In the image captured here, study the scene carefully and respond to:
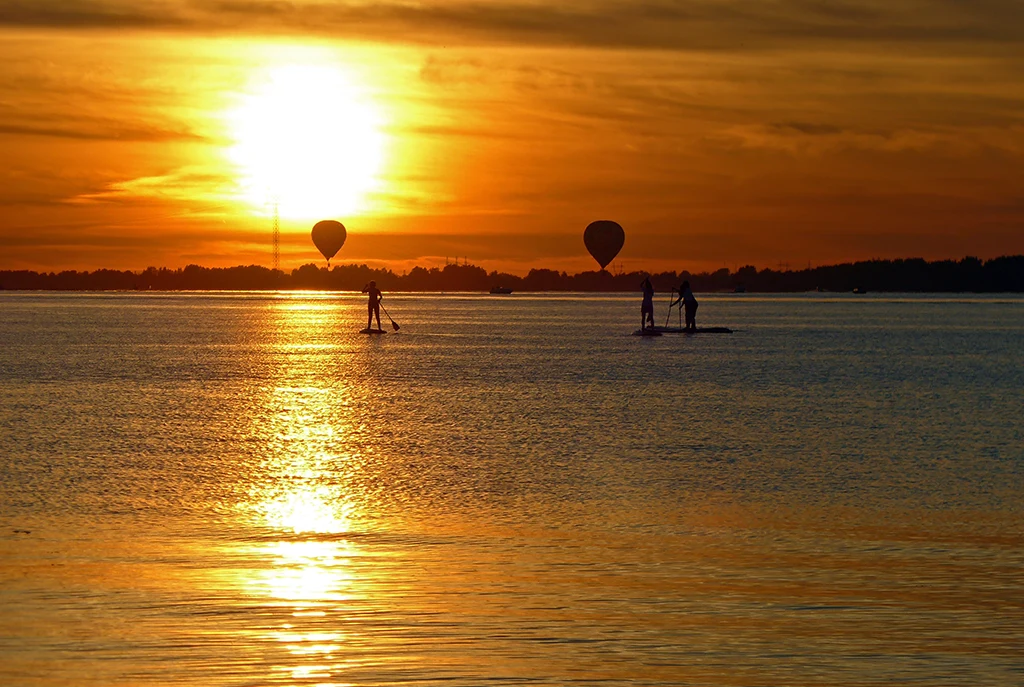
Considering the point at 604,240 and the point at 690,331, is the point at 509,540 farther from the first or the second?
the point at 604,240

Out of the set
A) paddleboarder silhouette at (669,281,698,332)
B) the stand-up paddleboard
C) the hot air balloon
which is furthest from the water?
the hot air balloon

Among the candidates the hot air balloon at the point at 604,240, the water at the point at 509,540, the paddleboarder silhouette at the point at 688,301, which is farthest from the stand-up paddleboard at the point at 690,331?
the hot air balloon at the point at 604,240

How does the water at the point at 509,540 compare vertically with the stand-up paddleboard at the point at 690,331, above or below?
above

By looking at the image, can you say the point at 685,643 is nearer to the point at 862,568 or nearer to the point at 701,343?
the point at 862,568

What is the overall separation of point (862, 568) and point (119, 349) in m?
45.3

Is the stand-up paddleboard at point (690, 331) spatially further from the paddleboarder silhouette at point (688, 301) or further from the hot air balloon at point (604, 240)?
the hot air balloon at point (604, 240)

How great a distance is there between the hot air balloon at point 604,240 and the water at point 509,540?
15814cm

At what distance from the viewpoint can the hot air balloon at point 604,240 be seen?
186875 millimetres

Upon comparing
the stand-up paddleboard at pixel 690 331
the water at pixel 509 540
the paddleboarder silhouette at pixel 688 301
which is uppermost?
the paddleboarder silhouette at pixel 688 301

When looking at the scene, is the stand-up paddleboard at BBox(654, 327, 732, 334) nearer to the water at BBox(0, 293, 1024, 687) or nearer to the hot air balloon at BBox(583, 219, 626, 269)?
the water at BBox(0, 293, 1024, 687)

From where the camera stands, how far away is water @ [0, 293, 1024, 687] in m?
8.21

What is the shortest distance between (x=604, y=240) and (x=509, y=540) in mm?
177093

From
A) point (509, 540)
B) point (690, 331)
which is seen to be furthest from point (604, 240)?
point (509, 540)

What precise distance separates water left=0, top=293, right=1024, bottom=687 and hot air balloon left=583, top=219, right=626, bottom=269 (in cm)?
15814
